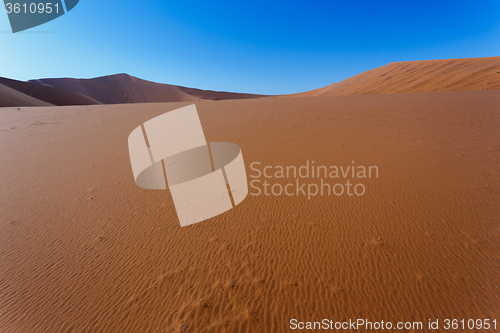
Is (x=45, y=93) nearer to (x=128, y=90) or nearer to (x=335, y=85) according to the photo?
(x=128, y=90)

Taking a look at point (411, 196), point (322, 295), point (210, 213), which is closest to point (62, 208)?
point (210, 213)

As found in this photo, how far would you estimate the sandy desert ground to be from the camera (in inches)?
80.9

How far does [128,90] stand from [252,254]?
97132 millimetres

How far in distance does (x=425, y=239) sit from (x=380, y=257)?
2.66ft

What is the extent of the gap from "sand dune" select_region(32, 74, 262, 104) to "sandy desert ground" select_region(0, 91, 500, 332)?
85.3 metres

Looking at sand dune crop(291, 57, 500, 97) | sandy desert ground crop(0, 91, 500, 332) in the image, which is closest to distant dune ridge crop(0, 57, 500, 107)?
sand dune crop(291, 57, 500, 97)

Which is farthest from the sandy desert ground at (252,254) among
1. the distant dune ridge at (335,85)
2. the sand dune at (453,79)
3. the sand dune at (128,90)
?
the sand dune at (128,90)

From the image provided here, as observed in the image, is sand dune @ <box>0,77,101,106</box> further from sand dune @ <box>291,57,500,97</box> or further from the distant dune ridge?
sand dune @ <box>291,57,500,97</box>

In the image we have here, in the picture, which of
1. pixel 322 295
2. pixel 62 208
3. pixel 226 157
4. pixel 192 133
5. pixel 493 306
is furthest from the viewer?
pixel 192 133

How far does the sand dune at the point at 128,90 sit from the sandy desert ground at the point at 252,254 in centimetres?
8528

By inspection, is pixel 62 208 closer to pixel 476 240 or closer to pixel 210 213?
pixel 210 213

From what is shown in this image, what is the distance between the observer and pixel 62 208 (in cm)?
382

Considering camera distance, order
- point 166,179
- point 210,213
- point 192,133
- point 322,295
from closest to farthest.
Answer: point 322,295
point 210,213
point 166,179
point 192,133

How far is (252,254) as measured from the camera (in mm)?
2689
